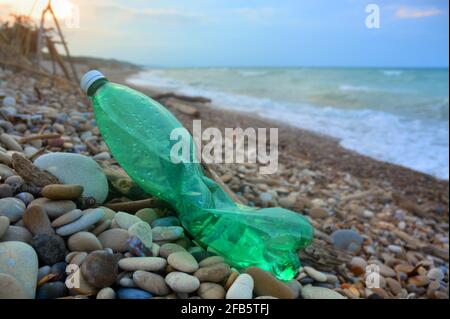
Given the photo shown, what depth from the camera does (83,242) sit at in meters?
1.15

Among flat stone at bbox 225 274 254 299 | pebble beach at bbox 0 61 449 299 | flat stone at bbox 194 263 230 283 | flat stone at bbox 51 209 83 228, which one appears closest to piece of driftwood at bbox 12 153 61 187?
pebble beach at bbox 0 61 449 299

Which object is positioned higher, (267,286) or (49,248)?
(49,248)

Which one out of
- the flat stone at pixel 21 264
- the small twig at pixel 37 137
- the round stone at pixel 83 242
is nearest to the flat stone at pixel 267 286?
the round stone at pixel 83 242

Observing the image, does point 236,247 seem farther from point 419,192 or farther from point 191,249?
point 419,192

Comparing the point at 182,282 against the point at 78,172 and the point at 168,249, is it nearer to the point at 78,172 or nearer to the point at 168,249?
the point at 168,249

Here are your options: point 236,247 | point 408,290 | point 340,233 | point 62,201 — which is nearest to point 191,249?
point 236,247

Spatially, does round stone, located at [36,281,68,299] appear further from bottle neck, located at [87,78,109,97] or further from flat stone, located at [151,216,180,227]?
bottle neck, located at [87,78,109,97]

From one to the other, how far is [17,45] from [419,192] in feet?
19.0

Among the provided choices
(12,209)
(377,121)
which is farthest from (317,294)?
(377,121)

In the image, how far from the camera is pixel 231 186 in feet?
8.24

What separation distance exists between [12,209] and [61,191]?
154mm

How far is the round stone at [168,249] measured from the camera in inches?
48.6

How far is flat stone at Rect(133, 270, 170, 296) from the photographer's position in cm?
108
